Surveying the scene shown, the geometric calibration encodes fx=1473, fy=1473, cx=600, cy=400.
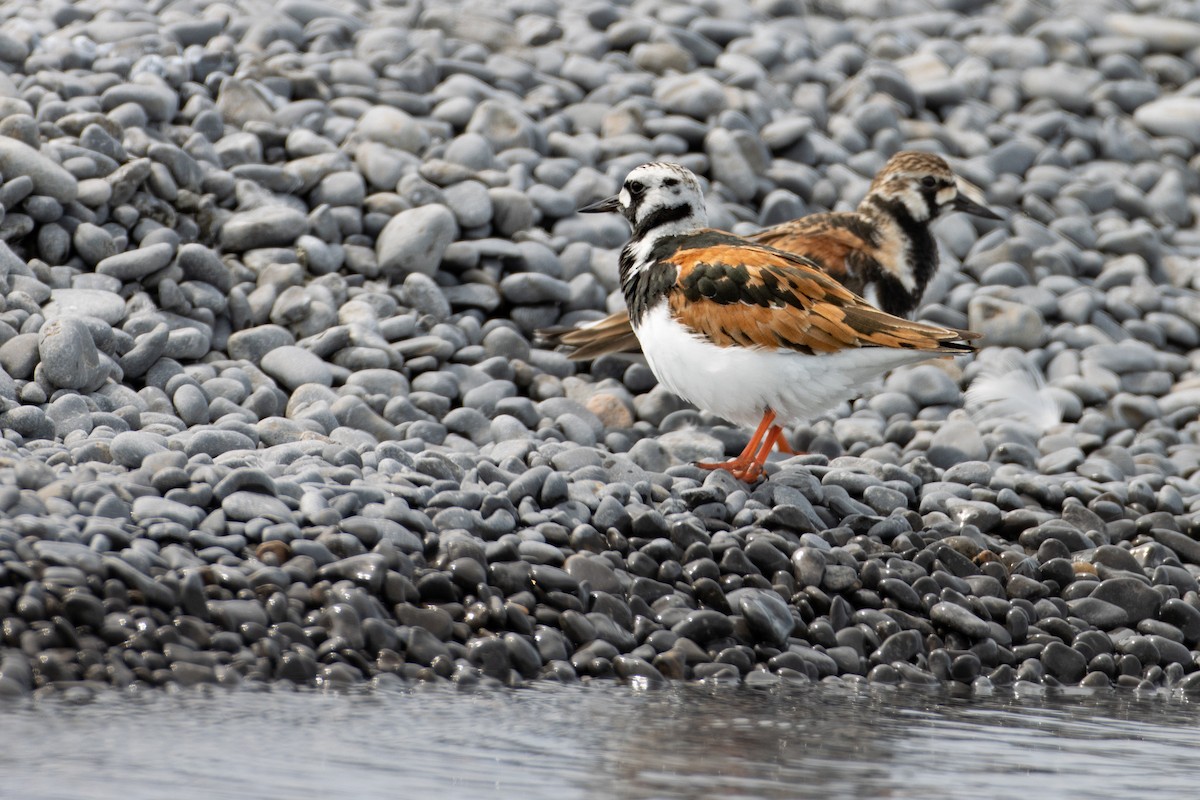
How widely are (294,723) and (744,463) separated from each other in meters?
2.56

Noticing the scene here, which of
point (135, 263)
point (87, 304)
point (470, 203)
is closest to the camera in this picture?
point (87, 304)

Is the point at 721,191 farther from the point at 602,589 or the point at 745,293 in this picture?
the point at 602,589

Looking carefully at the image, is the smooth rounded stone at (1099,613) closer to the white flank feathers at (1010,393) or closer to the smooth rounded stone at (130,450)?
the white flank feathers at (1010,393)

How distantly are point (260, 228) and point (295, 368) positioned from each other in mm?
1076

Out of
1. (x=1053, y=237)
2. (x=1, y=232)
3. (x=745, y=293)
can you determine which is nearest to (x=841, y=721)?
(x=745, y=293)

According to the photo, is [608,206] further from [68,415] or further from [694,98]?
[694,98]

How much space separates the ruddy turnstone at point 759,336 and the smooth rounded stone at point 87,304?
7.82ft

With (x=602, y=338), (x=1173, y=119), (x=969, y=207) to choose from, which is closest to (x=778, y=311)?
(x=602, y=338)

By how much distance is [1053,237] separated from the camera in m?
9.51

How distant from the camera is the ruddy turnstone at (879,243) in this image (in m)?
7.27

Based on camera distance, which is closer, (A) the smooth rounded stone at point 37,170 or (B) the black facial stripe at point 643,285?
(B) the black facial stripe at point 643,285

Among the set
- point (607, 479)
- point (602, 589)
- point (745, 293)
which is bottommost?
point (602, 589)

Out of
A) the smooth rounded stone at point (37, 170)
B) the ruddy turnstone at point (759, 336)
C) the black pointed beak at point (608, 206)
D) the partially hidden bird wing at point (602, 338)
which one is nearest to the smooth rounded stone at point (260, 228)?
the smooth rounded stone at point (37, 170)

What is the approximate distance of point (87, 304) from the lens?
6.66 meters
